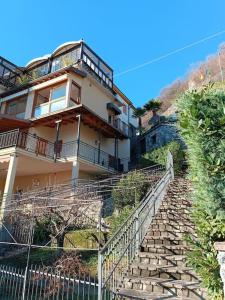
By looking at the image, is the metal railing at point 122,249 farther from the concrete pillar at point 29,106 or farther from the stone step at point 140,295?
the concrete pillar at point 29,106

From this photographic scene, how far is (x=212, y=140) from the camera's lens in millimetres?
3490

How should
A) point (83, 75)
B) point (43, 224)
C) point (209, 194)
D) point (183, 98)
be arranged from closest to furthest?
point (209, 194) < point (183, 98) < point (43, 224) < point (83, 75)

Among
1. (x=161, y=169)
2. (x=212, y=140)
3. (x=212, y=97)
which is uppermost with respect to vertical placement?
(x=161, y=169)

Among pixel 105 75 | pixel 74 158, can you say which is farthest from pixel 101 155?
pixel 105 75

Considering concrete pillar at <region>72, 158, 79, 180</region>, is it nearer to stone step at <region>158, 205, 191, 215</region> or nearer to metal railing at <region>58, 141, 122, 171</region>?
metal railing at <region>58, 141, 122, 171</region>

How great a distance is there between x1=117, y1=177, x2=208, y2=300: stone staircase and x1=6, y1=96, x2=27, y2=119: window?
54.0ft

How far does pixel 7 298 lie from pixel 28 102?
580 inches

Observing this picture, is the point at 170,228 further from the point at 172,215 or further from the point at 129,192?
the point at 129,192

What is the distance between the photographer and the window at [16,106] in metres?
20.9

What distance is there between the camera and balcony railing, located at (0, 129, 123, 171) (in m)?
15.3

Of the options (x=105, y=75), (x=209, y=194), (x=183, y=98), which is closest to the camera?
(x=209, y=194)

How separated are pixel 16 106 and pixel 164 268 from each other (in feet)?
63.5

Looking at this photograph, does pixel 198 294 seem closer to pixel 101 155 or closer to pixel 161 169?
pixel 161 169

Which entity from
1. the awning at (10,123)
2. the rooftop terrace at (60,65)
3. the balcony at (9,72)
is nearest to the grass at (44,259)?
the awning at (10,123)
